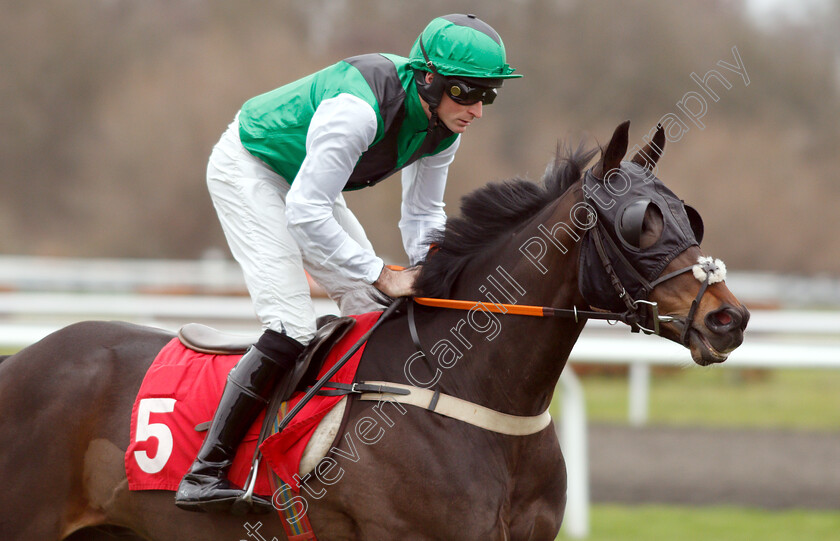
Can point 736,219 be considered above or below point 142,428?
above

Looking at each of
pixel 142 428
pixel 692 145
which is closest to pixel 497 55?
pixel 142 428

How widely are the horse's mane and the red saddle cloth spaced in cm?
26

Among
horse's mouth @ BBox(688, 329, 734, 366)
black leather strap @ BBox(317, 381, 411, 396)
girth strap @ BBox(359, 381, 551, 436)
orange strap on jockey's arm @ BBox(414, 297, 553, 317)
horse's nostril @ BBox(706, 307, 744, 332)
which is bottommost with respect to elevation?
black leather strap @ BBox(317, 381, 411, 396)

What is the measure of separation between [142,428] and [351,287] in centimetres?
85

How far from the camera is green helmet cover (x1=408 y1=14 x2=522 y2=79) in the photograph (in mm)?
2859

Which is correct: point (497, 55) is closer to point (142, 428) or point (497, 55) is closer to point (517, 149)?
point (142, 428)

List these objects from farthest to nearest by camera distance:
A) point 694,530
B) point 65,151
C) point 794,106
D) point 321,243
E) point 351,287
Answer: point 65,151 → point 794,106 → point 694,530 → point 351,287 → point 321,243

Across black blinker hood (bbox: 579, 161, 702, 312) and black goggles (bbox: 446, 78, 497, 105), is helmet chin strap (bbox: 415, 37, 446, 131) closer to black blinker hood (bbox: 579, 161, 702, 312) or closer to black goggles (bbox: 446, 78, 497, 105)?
black goggles (bbox: 446, 78, 497, 105)

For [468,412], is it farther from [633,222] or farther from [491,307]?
[633,222]

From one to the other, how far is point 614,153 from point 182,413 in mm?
1591

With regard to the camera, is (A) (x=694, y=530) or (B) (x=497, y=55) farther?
(A) (x=694, y=530)

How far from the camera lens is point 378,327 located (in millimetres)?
2998

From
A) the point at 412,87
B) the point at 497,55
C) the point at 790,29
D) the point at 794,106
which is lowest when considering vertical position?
the point at 412,87

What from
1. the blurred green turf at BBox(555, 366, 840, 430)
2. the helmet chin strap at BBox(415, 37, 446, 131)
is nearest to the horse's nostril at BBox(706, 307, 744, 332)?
the helmet chin strap at BBox(415, 37, 446, 131)
